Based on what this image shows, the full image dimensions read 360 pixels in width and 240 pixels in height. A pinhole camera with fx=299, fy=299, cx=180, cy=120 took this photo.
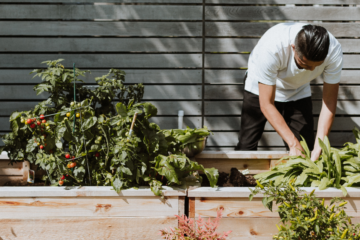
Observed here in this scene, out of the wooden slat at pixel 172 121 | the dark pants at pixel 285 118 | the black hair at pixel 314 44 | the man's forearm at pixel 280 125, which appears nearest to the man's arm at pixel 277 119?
the man's forearm at pixel 280 125

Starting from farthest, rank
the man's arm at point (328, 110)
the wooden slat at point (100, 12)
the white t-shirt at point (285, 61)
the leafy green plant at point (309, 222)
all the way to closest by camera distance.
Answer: the wooden slat at point (100, 12) < the man's arm at point (328, 110) < the white t-shirt at point (285, 61) < the leafy green plant at point (309, 222)

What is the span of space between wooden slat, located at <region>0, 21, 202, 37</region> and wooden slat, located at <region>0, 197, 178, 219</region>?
2129mm

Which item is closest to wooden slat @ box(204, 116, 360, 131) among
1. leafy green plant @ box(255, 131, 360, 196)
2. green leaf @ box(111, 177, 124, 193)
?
leafy green plant @ box(255, 131, 360, 196)

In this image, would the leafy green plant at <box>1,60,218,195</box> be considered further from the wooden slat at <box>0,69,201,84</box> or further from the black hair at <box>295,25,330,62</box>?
the wooden slat at <box>0,69,201,84</box>

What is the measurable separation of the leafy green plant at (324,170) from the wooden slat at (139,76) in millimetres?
1668

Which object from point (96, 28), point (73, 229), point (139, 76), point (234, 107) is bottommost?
point (73, 229)

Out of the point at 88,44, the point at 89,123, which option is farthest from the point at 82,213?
the point at 88,44

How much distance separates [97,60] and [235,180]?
6.89 feet

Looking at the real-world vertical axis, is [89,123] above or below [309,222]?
above

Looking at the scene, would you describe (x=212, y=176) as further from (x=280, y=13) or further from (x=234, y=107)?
(x=280, y=13)

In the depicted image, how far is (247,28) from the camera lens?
3.46m

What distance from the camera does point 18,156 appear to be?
2.15 metres

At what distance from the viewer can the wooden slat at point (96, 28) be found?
3.38 meters

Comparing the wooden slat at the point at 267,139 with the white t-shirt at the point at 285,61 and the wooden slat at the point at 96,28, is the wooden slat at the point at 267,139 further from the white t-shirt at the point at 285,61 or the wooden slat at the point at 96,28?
the wooden slat at the point at 96,28
